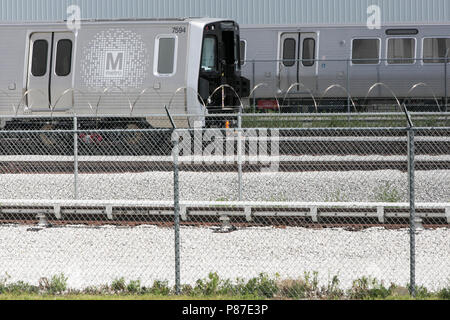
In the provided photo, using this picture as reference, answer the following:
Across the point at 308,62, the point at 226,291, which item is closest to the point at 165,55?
the point at 308,62

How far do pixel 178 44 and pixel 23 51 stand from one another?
3.48 metres

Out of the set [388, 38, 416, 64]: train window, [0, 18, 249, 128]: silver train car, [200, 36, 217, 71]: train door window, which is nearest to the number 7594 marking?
[0, 18, 249, 128]: silver train car

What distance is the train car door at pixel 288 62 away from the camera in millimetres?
22219

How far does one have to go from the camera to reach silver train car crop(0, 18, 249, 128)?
17.5 meters

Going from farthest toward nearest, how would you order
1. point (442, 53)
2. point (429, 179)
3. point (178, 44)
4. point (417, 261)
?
point (442, 53) < point (178, 44) < point (429, 179) < point (417, 261)

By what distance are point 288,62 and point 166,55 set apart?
5.60m

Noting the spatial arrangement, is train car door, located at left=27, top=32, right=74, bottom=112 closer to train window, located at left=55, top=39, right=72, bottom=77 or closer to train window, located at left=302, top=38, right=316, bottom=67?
train window, located at left=55, top=39, right=72, bottom=77

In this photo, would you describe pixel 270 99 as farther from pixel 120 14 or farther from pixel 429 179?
pixel 429 179

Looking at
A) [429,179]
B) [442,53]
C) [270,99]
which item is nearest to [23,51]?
[270,99]

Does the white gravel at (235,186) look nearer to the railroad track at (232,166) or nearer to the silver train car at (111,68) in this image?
the railroad track at (232,166)

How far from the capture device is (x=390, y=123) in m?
19.5

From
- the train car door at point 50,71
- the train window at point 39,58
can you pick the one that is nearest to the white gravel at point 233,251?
the train car door at point 50,71

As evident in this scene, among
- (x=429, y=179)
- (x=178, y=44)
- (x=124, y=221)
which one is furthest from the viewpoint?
(x=178, y=44)

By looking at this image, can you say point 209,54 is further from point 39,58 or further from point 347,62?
point 347,62
